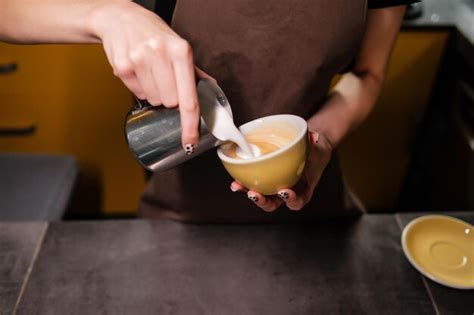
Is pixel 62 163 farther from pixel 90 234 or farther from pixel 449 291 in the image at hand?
pixel 449 291

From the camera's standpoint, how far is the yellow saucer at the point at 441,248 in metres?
0.79

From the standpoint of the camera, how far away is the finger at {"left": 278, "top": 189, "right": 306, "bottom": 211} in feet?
2.27

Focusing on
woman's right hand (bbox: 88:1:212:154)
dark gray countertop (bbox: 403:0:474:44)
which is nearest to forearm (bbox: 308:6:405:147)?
A: woman's right hand (bbox: 88:1:212:154)

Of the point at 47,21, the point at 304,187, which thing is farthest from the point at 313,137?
the point at 47,21

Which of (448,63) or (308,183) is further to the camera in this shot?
(448,63)

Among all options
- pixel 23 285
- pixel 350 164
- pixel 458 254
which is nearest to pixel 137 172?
pixel 350 164

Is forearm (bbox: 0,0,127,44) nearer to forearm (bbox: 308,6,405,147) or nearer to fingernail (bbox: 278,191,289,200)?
fingernail (bbox: 278,191,289,200)

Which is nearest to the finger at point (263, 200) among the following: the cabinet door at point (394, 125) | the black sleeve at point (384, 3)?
the black sleeve at point (384, 3)

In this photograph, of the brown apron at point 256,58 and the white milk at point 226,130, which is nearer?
the white milk at point 226,130

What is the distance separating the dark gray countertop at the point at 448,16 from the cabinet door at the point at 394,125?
30 mm

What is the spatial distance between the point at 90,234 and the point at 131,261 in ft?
0.34

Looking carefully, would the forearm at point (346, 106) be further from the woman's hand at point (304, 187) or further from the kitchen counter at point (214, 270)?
the kitchen counter at point (214, 270)

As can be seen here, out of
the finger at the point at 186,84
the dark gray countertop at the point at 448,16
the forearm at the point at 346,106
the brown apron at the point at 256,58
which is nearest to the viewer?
the finger at the point at 186,84

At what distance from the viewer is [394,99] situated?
165 centimetres
